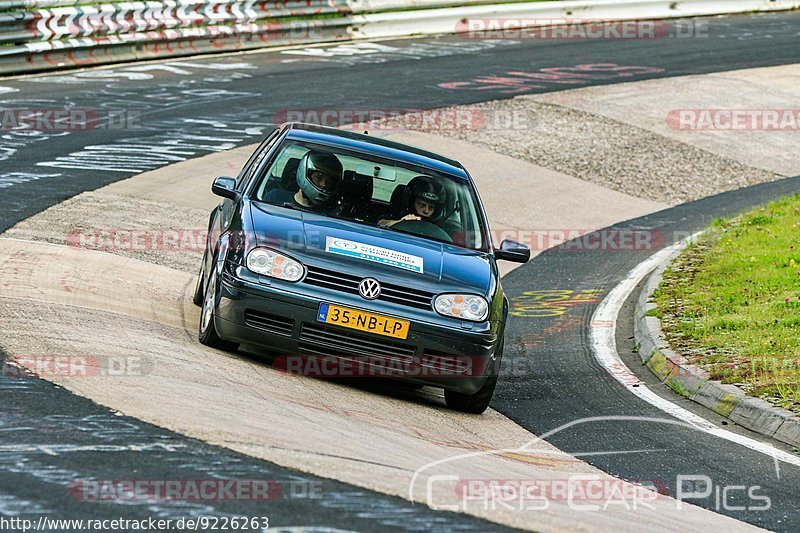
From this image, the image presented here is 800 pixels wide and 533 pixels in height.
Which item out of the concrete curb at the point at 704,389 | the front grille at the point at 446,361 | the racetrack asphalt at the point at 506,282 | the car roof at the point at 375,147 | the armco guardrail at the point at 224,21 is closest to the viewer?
the racetrack asphalt at the point at 506,282

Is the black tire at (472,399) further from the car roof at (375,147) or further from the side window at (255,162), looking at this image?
the side window at (255,162)

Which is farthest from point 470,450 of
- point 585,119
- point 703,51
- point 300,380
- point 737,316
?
point 703,51

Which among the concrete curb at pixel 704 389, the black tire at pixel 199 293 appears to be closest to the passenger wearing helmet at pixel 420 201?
the black tire at pixel 199 293

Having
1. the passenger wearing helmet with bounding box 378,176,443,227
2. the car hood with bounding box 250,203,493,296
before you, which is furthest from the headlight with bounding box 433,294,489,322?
the passenger wearing helmet with bounding box 378,176,443,227

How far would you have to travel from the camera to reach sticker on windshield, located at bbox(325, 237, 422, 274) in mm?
7977

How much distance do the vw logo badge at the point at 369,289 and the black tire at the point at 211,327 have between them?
96 cm

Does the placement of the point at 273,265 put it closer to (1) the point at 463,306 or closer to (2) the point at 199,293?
(1) the point at 463,306

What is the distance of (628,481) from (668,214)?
9.97 meters

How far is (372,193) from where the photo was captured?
900 centimetres

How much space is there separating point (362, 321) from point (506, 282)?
572cm

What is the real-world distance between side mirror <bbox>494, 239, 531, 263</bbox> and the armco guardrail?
41.4 ft

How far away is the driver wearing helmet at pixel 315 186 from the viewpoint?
29.0 ft

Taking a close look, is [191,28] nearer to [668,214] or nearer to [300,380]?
[668,214]

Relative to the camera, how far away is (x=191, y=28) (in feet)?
73.4
